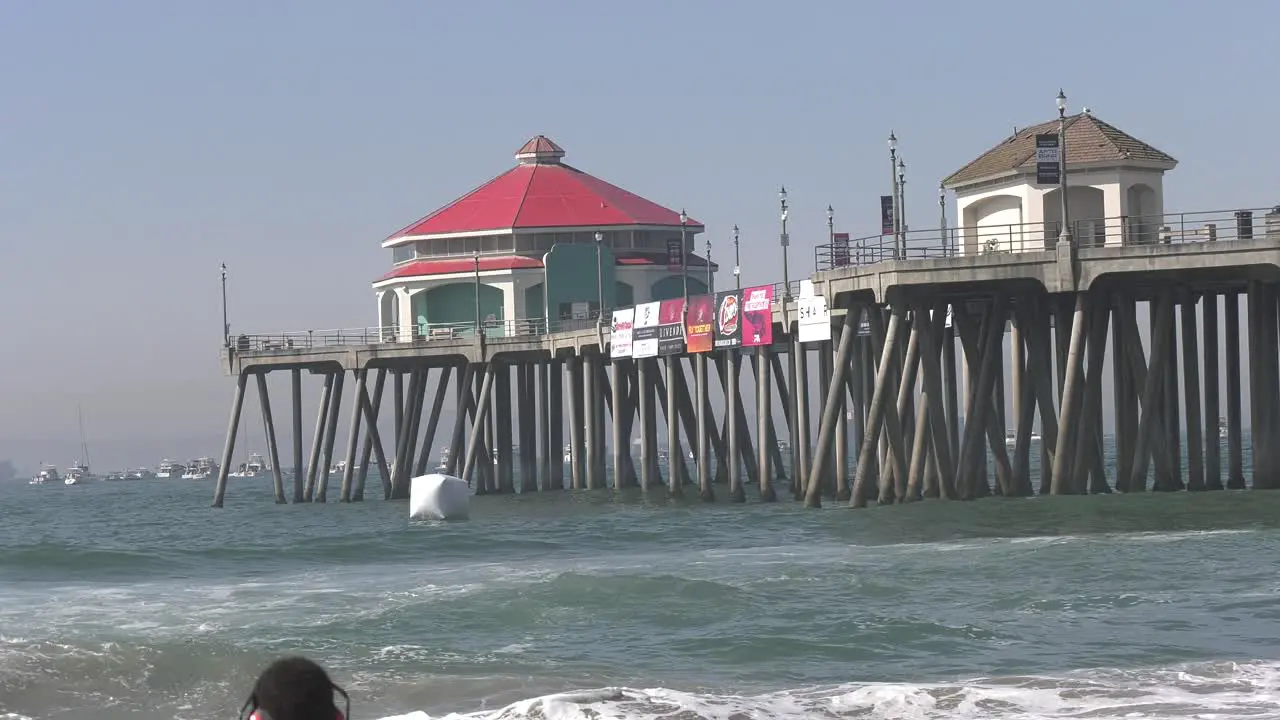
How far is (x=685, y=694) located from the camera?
68.5 ft

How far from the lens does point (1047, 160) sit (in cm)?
4328

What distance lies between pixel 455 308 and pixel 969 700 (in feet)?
188

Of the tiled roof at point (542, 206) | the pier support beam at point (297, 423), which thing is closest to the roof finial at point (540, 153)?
the tiled roof at point (542, 206)

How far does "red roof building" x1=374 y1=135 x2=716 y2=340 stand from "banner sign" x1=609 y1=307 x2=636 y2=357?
11.9 meters

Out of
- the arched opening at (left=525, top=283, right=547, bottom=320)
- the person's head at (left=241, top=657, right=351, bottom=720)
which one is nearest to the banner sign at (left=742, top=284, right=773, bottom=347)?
the arched opening at (left=525, top=283, right=547, bottom=320)

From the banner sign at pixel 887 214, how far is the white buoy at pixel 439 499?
43.1 ft

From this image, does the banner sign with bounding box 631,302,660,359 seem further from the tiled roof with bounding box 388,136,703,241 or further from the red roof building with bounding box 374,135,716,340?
Answer: the tiled roof with bounding box 388,136,703,241

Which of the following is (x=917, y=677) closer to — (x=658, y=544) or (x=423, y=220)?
(x=658, y=544)

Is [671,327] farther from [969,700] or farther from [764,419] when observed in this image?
[969,700]

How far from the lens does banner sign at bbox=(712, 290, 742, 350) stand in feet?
172

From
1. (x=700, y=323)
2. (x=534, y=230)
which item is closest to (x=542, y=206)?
(x=534, y=230)

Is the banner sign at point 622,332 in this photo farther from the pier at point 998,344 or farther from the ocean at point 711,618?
the ocean at point 711,618

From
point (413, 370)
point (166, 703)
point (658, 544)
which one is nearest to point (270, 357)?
point (413, 370)

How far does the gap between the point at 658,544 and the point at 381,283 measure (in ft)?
128
